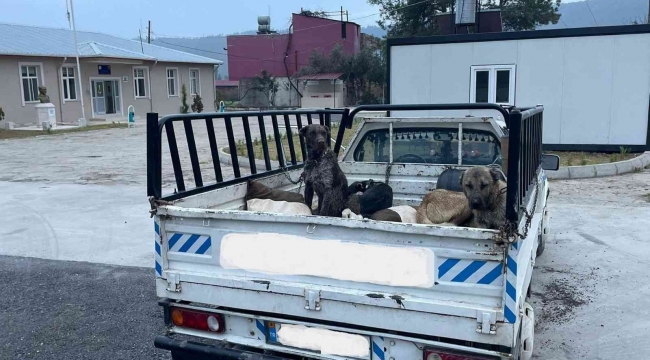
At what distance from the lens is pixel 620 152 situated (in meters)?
14.2

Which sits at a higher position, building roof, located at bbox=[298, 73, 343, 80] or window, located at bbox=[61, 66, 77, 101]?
building roof, located at bbox=[298, 73, 343, 80]

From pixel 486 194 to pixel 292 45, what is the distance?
53.0 metres

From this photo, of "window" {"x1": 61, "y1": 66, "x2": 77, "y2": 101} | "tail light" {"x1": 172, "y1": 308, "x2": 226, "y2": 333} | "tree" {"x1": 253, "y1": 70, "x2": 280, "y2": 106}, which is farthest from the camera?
"tree" {"x1": 253, "y1": 70, "x2": 280, "y2": 106}

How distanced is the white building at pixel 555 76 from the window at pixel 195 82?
27.8 meters

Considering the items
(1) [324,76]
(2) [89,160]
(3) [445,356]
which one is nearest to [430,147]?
(3) [445,356]

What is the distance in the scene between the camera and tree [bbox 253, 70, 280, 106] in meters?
51.0

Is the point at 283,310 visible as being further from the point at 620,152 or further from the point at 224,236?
the point at 620,152

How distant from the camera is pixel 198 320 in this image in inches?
128

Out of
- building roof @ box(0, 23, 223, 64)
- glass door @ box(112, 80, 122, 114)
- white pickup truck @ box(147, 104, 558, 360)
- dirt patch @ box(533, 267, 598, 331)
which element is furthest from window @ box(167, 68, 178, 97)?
white pickup truck @ box(147, 104, 558, 360)

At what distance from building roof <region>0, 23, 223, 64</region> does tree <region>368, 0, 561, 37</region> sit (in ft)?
47.3

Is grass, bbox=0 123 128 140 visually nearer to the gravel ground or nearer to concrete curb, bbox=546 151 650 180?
the gravel ground

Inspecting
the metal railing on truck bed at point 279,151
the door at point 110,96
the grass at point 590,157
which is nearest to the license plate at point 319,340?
the metal railing on truck bed at point 279,151

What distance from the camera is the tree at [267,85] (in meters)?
51.0

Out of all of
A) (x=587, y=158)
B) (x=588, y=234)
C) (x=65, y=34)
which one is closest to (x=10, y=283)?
(x=588, y=234)
